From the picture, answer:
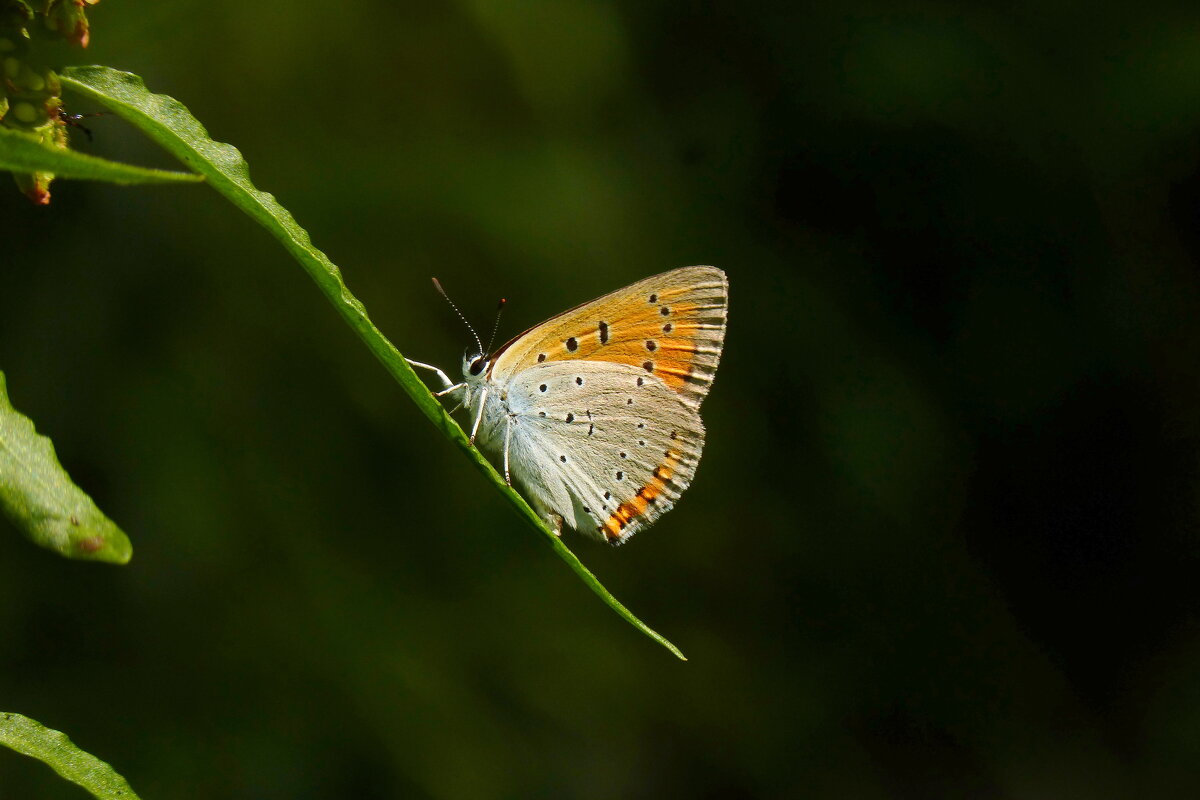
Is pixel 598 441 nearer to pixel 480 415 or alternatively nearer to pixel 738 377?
pixel 480 415

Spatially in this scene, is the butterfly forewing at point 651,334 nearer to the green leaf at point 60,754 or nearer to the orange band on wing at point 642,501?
the orange band on wing at point 642,501

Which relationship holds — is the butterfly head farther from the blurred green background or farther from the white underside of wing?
the blurred green background

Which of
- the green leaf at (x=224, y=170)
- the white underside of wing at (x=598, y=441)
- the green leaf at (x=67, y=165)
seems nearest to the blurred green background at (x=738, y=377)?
the white underside of wing at (x=598, y=441)

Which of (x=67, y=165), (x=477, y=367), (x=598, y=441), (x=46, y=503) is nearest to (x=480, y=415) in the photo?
(x=477, y=367)

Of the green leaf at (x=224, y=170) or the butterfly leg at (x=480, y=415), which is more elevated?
the green leaf at (x=224, y=170)

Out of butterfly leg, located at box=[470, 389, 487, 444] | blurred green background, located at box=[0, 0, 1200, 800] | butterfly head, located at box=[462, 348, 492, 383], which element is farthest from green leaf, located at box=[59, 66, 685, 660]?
blurred green background, located at box=[0, 0, 1200, 800]

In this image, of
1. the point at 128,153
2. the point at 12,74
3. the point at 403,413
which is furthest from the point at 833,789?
the point at 12,74
